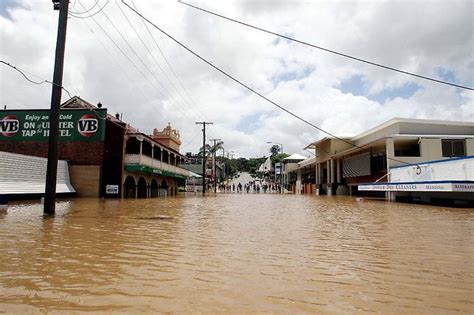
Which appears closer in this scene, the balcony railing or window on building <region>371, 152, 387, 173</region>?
the balcony railing

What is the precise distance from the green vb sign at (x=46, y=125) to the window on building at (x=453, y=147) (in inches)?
1090

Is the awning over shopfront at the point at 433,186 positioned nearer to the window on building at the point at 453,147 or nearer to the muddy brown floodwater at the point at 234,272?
the window on building at the point at 453,147

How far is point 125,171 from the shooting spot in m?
29.8

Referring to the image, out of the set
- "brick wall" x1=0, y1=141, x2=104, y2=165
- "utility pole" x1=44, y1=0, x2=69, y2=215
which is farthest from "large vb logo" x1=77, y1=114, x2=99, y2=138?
"utility pole" x1=44, y1=0, x2=69, y2=215

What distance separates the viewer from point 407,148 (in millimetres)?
33656

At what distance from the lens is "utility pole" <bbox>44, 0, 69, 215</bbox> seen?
1337 centimetres

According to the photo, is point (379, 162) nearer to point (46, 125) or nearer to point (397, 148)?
point (397, 148)

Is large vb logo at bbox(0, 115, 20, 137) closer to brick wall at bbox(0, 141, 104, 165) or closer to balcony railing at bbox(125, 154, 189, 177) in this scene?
brick wall at bbox(0, 141, 104, 165)

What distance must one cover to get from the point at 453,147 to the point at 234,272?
96.2 feet

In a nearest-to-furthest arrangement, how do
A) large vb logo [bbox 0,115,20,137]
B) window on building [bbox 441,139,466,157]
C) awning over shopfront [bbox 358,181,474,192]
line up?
awning over shopfront [bbox 358,181,474,192] < window on building [bbox 441,139,466,157] < large vb logo [bbox 0,115,20,137]

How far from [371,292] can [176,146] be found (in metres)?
59.0

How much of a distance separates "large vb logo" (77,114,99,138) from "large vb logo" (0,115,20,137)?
5.54 metres

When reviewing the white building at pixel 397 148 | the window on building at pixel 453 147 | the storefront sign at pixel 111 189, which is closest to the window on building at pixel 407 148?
the white building at pixel 397 148

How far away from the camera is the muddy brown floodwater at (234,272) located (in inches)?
153
